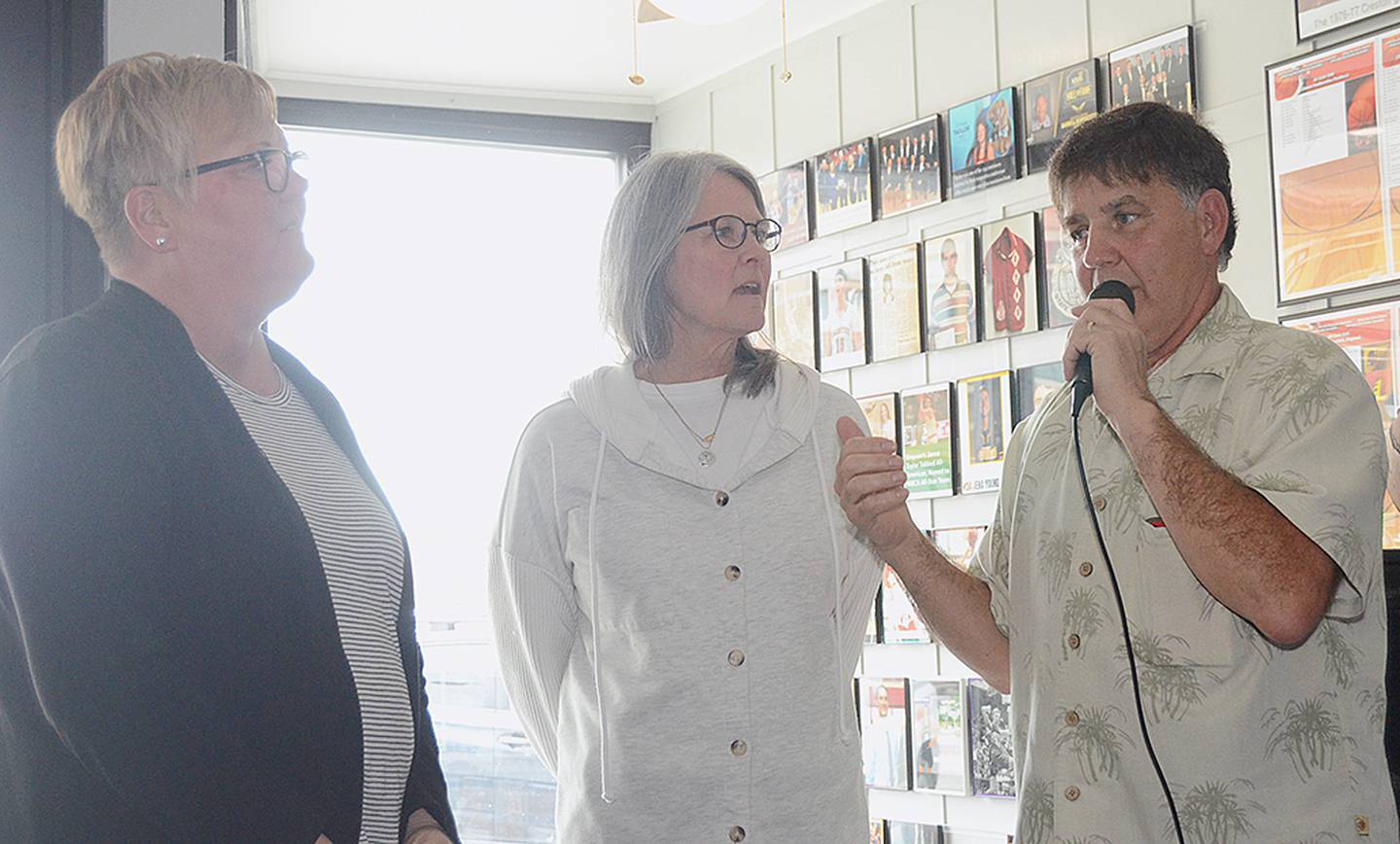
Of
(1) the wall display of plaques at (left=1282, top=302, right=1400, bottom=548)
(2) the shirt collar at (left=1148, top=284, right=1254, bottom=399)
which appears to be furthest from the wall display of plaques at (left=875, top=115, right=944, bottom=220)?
(2) the shirt collar at (left=1148, top=284, right=1254, bottom=399)

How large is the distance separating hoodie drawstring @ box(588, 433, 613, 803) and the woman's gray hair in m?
0.22

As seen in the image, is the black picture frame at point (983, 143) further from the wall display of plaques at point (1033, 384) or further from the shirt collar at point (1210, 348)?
the shirt collar at point (1210, 348)

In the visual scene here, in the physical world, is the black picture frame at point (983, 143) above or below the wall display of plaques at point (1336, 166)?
above

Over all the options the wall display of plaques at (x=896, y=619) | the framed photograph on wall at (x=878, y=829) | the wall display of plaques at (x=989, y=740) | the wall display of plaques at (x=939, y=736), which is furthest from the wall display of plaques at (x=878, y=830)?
the wall display of plaques at (x=896, y=619)

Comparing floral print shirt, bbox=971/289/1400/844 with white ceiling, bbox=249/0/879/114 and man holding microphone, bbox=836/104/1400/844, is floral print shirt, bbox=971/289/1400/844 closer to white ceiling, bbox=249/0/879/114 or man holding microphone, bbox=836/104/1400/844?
man holding microphone, bbox=836/104/1400/844

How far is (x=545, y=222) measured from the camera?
Result: 225 inches

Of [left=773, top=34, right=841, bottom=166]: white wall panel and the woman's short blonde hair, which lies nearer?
the woman's short blonde hair

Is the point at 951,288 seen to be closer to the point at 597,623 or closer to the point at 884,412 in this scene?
the point at 884,412

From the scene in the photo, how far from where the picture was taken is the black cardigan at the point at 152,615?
1.39 metres

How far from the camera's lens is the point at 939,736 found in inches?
173

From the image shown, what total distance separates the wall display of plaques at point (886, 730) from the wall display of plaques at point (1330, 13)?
221 centimetres

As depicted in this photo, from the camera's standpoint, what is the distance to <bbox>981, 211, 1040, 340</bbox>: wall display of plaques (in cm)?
409

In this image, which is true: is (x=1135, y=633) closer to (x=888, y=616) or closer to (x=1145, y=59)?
(x=1145, y=59)

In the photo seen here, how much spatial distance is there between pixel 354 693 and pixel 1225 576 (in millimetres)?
950
